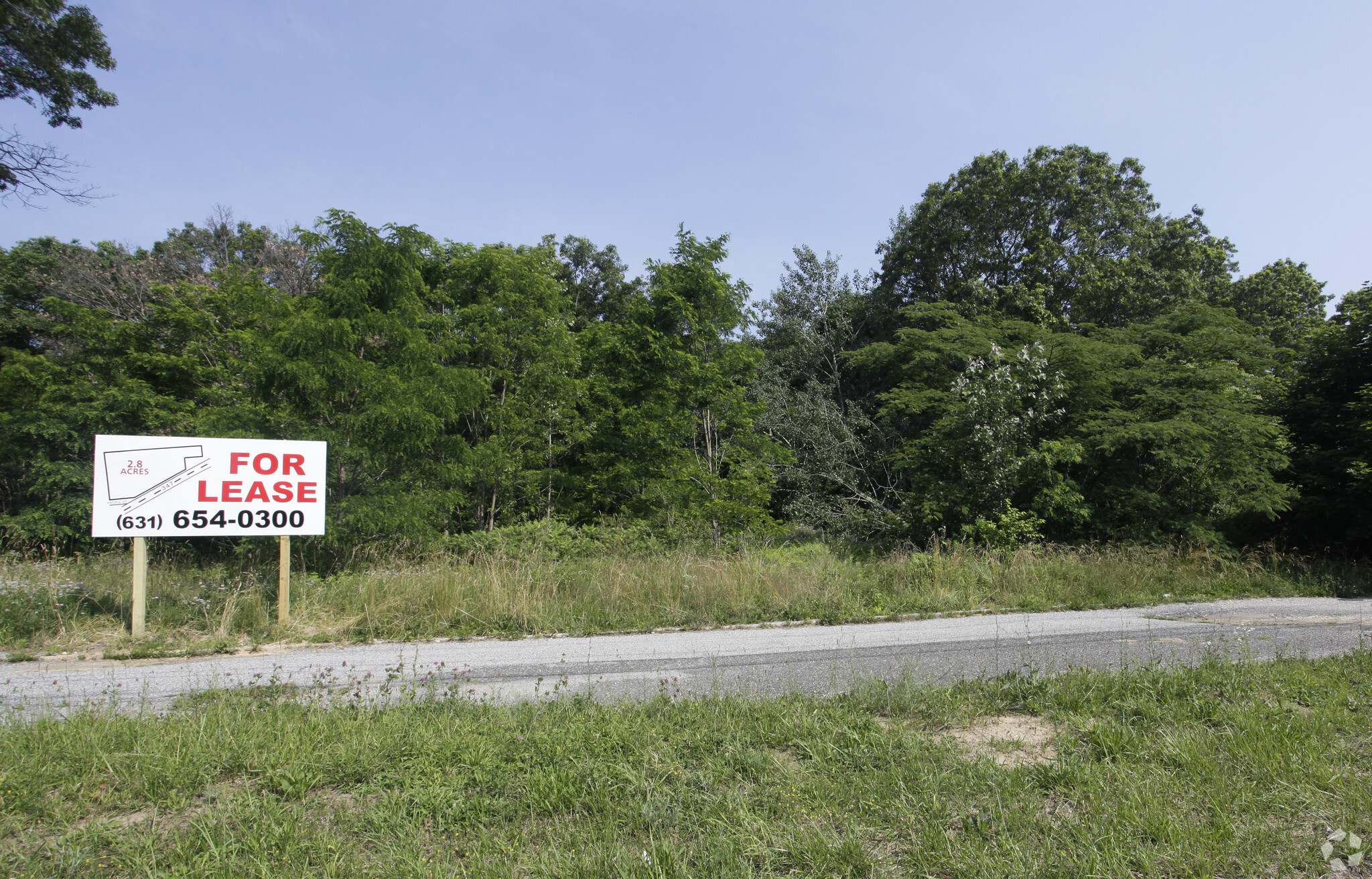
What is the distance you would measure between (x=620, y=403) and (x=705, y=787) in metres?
14.3

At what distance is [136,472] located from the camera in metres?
7.95

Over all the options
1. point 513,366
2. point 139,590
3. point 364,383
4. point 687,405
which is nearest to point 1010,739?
point 139,590

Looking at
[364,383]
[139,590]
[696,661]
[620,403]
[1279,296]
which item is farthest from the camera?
[1279,296]

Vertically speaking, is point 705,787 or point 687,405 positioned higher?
point 687,405

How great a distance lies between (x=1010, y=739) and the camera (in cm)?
411

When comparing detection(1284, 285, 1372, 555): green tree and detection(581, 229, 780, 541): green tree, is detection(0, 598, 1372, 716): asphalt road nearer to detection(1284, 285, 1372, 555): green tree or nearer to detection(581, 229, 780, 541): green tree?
detection(1284, 285, 1372, 555): green tree


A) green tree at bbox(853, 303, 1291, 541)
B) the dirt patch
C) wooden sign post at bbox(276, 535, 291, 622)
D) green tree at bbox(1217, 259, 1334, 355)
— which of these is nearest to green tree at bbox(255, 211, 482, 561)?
wooden sign post at bbox(276, 535, 291, 622)

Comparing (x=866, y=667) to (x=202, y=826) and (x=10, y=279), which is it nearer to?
(x=202, y=826)

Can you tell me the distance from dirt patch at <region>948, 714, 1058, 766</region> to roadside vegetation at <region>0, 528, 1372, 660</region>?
13.8 feet

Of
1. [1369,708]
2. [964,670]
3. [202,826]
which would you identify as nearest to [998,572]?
[964,670]

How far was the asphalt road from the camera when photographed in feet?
17.3

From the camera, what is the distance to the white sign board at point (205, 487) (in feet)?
25.8

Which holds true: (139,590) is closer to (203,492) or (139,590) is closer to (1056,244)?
(203,492)

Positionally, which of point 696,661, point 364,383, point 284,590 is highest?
point 364,383
